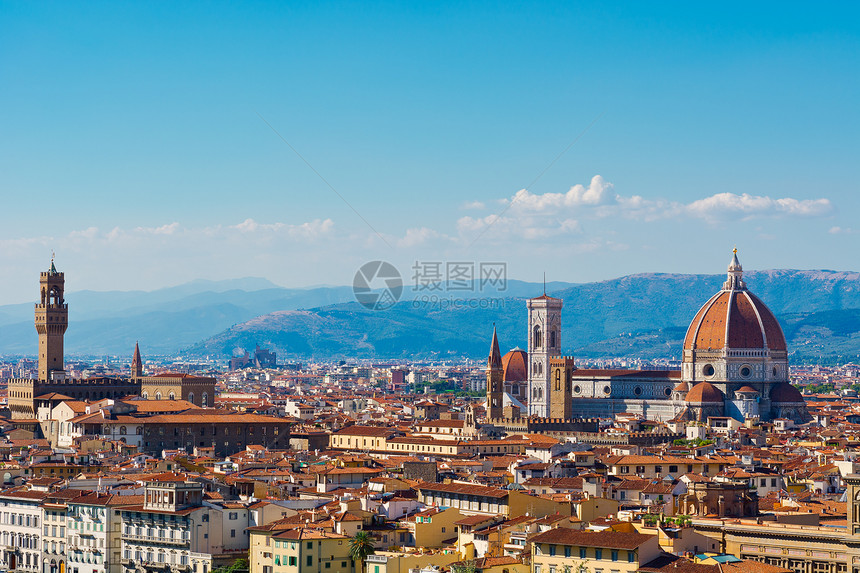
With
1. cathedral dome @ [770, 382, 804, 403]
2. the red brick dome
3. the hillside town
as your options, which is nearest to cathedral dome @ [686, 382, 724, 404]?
the red brick dome

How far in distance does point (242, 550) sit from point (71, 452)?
28499mm

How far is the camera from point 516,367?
146 m

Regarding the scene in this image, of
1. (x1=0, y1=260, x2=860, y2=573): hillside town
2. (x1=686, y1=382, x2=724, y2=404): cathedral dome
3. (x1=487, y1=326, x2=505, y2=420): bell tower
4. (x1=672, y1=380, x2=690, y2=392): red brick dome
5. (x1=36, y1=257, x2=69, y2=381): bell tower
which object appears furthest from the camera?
(x1=672, y1=380, x2=690, y2=392): red brick dome

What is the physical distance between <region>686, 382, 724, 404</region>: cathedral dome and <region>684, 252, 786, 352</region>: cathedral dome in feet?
17.7

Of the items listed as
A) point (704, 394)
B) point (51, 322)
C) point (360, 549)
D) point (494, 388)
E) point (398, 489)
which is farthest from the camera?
point (704, 394)

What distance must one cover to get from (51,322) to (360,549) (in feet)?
235

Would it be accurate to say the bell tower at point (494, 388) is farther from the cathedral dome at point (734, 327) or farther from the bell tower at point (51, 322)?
the bell tower at point (51, 322)

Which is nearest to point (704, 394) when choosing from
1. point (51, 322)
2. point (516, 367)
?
point (516, 367)

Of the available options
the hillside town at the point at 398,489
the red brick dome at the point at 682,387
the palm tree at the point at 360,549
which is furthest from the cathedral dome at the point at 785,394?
the palm tree at the point at 360,549

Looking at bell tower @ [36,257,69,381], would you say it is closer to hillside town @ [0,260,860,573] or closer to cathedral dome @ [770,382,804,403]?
hillside town @ [0,260,860,573]

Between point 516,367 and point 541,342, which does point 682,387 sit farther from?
point 516,367

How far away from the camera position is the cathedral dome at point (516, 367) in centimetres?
14550

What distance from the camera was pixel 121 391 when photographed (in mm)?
113312

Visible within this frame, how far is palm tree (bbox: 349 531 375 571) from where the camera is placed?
4556 cm
